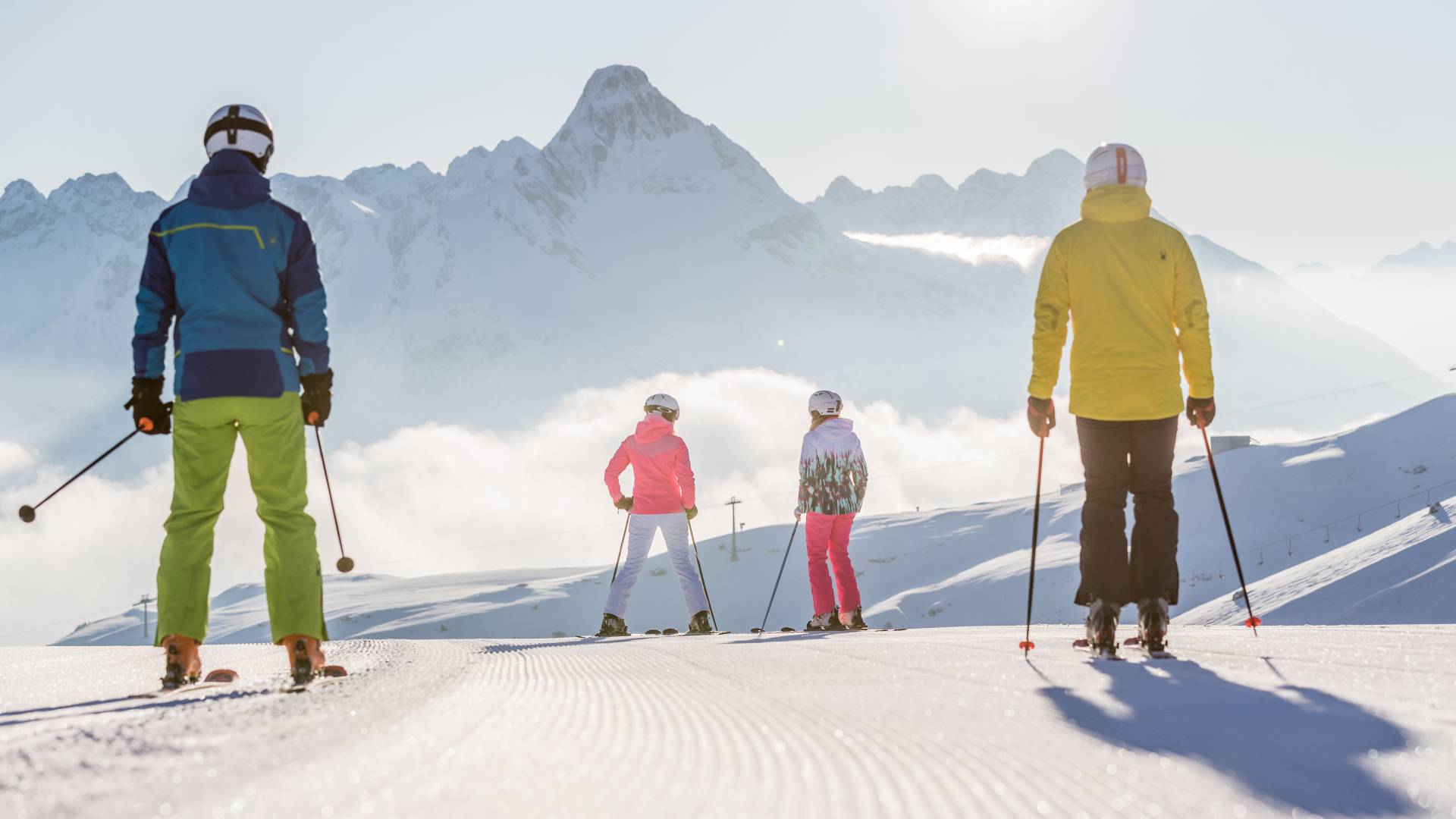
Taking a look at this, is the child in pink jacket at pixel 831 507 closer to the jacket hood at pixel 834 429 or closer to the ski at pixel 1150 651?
the jacket hood at pixel 834 429

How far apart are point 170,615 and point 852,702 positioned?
7.01 feet

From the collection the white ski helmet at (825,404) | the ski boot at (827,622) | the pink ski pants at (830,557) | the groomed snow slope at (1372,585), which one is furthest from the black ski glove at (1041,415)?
the groomed snow slope at (1372,585)

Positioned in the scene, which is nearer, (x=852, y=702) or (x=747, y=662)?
(x=852, y=702)

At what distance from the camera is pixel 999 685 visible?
7.90ft

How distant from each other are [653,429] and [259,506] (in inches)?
222

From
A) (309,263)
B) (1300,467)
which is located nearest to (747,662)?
(309,263)

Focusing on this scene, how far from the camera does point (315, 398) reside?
3.35 m

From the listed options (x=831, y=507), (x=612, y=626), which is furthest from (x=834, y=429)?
(x=612, y=626)

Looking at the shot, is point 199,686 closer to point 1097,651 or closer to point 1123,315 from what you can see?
point 1097,651

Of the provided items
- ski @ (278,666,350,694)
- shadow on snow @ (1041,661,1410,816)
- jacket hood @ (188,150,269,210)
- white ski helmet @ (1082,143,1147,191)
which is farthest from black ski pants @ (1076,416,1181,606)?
jacket hood @ (188,150,269,210)

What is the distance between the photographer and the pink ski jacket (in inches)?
344

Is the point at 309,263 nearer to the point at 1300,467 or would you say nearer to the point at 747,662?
the point at 747,662

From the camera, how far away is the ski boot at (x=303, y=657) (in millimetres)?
2896

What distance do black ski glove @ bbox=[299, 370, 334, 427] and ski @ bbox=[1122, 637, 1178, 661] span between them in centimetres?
271
